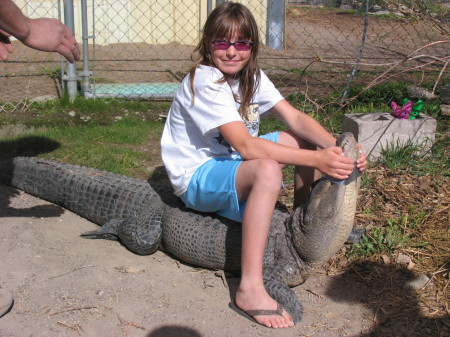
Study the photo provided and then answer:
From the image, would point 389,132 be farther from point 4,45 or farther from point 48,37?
point 4,45

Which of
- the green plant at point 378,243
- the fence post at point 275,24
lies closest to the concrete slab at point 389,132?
the green plant at point 378,243

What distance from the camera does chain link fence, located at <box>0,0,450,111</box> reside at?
20.3 ft

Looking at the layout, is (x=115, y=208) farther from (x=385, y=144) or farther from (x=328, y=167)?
(x=385, y=144)

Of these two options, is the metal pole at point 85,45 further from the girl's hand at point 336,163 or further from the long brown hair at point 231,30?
the girl's hand at point 336,163

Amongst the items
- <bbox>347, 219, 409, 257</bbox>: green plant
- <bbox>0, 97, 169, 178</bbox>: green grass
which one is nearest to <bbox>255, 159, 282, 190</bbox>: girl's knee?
<bbox>347, 219, 409, 257</bbox>: green plant

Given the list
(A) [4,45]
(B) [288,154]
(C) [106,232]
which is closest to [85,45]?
(C) [106,232]

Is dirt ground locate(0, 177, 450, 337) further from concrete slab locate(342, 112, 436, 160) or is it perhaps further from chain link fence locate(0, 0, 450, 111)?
chain link fence locate(0, 0, 450, 111)

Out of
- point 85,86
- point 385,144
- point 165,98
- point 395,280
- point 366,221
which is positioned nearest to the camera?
Result: point 395,280

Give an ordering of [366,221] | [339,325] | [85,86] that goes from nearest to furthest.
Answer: [339,325] → [366,221] → [85,86]

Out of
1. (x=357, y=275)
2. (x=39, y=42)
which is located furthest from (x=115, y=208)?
(x=357, y=275)

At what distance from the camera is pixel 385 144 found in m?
4.14

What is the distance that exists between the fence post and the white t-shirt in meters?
5.57

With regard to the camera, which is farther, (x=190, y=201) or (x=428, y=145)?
(x=428, y=145)

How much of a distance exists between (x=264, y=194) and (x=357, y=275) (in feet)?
2.83
